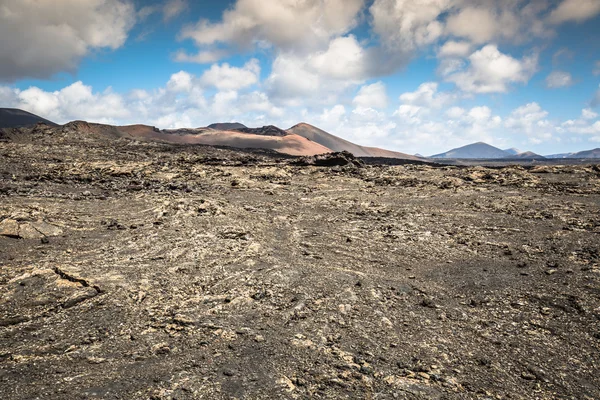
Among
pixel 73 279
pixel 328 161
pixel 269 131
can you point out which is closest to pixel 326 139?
pixel 269 131

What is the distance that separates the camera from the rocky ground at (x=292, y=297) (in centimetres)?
445

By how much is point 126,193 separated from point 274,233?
7333 mm

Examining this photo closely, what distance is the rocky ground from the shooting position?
445 centimetres

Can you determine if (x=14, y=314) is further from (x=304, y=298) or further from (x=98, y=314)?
(x=304, y=298)

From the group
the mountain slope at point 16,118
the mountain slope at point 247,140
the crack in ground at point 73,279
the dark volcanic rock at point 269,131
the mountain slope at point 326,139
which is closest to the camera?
the crack in ground at point 73,279

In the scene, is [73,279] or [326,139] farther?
[326,139]

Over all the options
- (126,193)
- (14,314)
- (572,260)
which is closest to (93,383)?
(14,314)

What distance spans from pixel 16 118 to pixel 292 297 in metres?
180

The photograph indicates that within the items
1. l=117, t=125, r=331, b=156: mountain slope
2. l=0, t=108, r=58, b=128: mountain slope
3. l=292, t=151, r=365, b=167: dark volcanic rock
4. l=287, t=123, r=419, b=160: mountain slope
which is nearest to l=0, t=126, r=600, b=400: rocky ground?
l=292, t=151, r=365, b=167: dark volcanic rock

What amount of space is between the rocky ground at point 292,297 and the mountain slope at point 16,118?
151818mm

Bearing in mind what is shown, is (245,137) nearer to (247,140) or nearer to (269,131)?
(247,140)

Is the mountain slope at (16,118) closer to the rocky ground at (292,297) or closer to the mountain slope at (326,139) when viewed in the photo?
the mountain slope at (326,139)

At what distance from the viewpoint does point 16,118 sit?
139875mm

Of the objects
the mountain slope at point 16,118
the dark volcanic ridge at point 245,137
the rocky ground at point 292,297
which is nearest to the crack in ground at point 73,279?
the rocky ground at point 292,297
